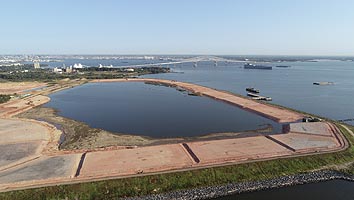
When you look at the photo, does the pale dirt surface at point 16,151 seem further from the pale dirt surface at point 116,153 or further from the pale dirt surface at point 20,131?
the pale dirt surface at point 20,131

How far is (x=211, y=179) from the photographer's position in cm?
1766

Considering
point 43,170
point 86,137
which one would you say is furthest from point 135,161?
point 86,137

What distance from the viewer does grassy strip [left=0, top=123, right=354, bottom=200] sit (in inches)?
624

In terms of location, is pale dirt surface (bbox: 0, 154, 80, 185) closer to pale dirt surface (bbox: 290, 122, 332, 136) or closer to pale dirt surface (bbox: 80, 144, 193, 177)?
pale dirt surface (bbox: 80, 144, 193, 177)

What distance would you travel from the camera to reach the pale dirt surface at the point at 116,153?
1798 centimetres

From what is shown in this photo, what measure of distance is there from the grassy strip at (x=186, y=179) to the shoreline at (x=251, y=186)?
1.36ft

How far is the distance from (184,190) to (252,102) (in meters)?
30.3

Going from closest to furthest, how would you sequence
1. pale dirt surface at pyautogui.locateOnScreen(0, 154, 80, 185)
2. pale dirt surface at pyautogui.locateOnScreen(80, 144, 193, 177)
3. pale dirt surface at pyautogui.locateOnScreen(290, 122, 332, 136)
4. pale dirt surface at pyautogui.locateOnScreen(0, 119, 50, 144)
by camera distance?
1. pale dirt surface at pyautogui.locateOnScreen(0, 154, 80, 185)
2. pale dirt surface at pyautogui.locateOnScreen(80, 144, 193, 177)
3. pale dirt surface at pyautogui.locateOnScreen(0, 119, 50, 144)
4. pale dirt surface at pyautogui.locateOnScreen(290, 122, 332, 136)

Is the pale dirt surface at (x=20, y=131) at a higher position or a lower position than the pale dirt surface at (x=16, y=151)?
higher

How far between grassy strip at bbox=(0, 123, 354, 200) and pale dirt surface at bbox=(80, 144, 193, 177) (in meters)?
1.13

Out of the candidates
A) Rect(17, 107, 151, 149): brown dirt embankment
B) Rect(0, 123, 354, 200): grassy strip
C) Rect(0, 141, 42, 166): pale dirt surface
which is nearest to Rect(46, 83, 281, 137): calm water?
Rect(17, 107, 151, 149): brown dirt embankment

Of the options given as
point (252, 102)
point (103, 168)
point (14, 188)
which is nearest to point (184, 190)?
point (103, 168)

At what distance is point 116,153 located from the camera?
2152 centimetres

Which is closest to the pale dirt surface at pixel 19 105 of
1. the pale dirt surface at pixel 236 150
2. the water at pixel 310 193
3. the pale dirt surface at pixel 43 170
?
the pale dirt surface at pixel 43 170
